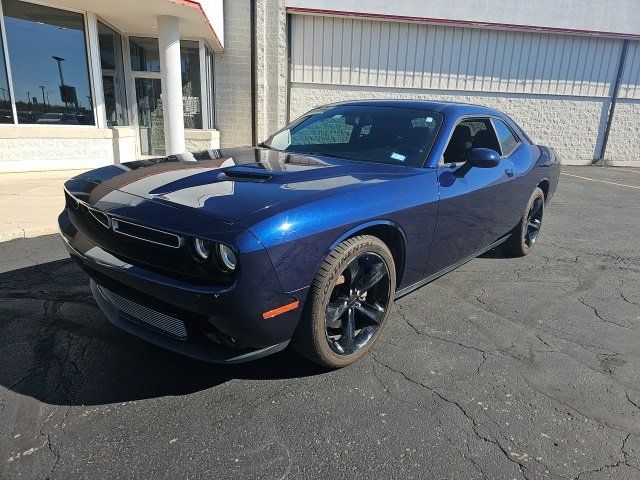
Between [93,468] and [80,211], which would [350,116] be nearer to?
[80,211]

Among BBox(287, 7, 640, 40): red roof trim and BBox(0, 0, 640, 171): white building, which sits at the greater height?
BBox(287, 7, 640, 40): red roof trim

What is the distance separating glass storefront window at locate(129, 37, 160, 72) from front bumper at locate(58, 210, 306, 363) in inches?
437

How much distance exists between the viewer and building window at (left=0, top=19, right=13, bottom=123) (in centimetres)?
841

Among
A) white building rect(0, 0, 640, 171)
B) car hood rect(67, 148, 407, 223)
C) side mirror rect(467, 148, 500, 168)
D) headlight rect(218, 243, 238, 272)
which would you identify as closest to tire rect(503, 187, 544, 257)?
side mirror rect(467, 148, 500, 168)

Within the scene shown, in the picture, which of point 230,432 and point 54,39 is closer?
point 230,432

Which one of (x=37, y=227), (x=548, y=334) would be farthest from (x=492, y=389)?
(x=37, y=227)

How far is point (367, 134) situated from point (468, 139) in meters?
0.97

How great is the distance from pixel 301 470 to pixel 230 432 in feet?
1.36

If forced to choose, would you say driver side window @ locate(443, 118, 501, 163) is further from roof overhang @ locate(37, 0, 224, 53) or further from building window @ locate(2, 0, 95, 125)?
building window @ locate(2, 0, 95, 125)

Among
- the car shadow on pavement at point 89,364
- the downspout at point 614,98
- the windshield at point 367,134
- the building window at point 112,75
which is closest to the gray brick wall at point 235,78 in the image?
the building window at point 112,75

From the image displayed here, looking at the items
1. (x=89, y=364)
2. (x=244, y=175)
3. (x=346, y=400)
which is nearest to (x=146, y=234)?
(x=244, y=175)

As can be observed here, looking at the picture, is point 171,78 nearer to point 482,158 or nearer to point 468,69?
point 482,158

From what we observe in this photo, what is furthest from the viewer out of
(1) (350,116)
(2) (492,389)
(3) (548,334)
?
(1) (350,116)

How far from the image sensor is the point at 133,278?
7.33 feet
